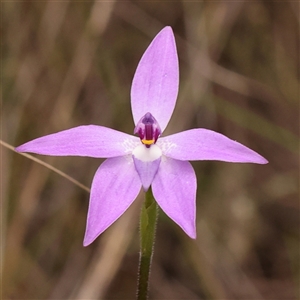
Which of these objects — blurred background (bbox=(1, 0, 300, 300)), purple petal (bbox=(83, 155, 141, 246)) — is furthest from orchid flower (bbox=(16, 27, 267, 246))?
blurred background (bbox=(1, 0, 300, 300))

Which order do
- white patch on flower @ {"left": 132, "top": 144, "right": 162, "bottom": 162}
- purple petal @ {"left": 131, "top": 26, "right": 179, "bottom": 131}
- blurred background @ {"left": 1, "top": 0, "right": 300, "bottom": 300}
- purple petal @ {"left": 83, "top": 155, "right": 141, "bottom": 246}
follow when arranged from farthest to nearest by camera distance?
blurred background @ {"left": 1, "top": 0, "right": 300, "bottom": 300}
purple petal @ {"left": 131, "top": 26, "right": 179, "bottom": 131}
white patch on flower @ {"left": 132, "top": 144, "right": 162, "bottom": 162}
purple petal @ {"left": 83, "top": 155, "right": 141, "bottom": 246}

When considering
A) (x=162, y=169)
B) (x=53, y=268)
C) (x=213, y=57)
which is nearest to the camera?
(x=162, y=169)

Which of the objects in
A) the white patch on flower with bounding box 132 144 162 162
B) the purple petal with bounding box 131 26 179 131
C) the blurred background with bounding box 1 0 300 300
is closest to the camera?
the white patch on flower with bounding box 132 144 162 162

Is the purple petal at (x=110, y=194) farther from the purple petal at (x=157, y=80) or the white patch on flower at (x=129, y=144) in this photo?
the purple petal at (x=157, y=80)

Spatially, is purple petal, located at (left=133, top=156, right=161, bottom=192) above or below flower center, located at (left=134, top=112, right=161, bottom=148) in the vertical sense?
below

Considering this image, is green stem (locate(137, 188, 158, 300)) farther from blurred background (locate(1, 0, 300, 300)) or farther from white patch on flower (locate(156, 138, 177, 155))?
blurred background (locate(1, 0, 300, 300))

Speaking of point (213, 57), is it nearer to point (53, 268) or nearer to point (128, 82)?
point (128, 82)

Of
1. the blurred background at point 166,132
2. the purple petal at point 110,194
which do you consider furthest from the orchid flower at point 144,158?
the blurred background at point 166,132

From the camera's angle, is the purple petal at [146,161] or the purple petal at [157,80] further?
the purple petal at [157,80]

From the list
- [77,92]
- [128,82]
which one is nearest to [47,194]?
[77,92]
